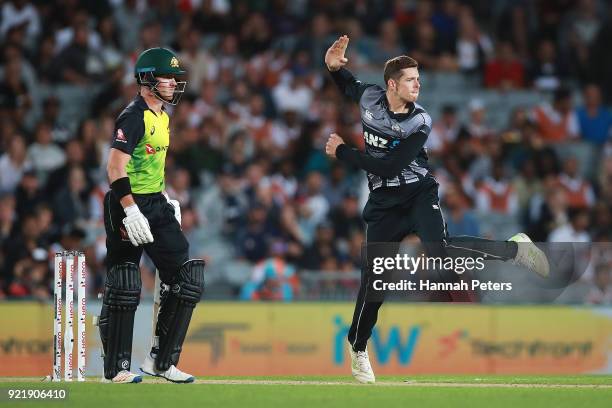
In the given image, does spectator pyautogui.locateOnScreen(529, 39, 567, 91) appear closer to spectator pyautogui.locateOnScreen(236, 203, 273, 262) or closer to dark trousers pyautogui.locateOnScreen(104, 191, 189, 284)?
spectator pyautogui.locateOnScreen(236, 203, 273, 262)

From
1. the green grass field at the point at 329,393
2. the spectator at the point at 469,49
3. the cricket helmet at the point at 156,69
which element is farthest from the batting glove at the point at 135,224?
the spectator at the point at 469,49

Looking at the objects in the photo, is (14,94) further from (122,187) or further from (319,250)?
(122,187)

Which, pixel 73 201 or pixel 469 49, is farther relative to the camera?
pixel 469 49

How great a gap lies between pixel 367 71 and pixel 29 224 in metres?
6.37

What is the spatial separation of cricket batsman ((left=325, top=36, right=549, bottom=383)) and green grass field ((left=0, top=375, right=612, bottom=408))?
2.73ft

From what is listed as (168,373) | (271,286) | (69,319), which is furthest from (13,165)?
(168,373)

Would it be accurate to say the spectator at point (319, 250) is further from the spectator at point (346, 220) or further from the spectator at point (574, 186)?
the spectator at point (574, 186)

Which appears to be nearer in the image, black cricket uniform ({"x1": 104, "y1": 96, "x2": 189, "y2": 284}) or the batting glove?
the batting glove

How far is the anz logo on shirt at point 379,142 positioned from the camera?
10.6 meters

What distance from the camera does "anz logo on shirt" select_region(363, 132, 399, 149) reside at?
10.6 m

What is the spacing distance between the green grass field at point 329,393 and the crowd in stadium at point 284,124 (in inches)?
226

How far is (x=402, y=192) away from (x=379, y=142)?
1.44 feet

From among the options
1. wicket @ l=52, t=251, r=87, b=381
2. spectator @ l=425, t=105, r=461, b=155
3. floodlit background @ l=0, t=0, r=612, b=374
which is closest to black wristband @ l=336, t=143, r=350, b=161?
wicket @ l=52, t=251, r=87, b=381

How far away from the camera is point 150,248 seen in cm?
1027
